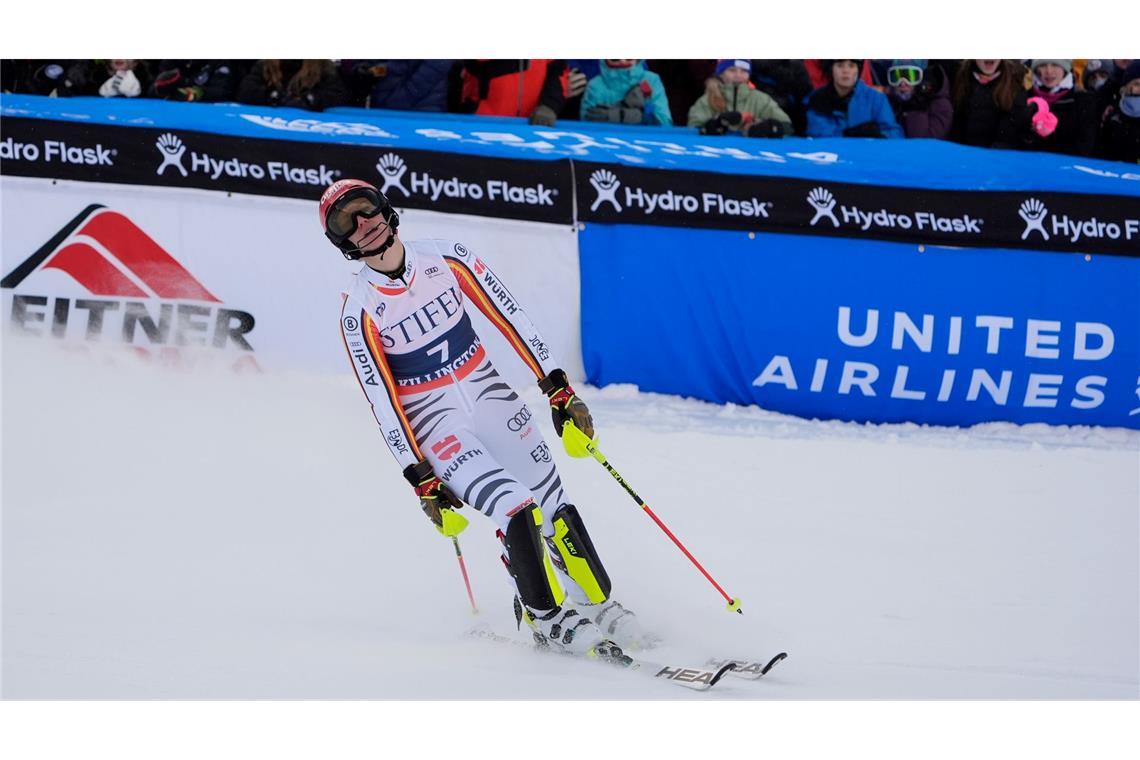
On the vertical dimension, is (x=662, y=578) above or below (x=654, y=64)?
below

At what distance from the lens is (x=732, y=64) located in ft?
27.0

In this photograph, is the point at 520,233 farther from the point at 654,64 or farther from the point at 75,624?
the point at 75,624

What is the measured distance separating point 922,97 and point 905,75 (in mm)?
186

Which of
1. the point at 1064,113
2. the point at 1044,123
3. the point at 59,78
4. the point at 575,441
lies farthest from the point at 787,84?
the point at 59,78

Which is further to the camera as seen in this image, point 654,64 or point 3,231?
point 654,64

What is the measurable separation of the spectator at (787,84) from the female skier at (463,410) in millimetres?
4046

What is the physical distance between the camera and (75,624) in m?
5.07

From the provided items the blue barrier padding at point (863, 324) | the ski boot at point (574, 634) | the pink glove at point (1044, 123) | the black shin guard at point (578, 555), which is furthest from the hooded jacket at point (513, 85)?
the ski boot at point (574, 634)

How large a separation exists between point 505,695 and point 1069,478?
3796 mm

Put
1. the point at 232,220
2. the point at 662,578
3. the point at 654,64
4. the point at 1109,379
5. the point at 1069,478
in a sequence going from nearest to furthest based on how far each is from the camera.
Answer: the point at 662,578 < the point at 1069,478 < the point at 1109,379 < the point at 232,220 < the point at 654,64

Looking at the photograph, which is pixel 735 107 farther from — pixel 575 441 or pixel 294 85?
pixel 575 441

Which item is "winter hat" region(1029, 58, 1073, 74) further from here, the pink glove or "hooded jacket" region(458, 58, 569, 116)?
"hooded jacket" region(458, 58, 569, 116)

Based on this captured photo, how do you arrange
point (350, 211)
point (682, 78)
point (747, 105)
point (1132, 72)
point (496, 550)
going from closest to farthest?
point (350, 211)
point (496, 550)
point (1132, 72)
point (747, 105)
point (682, 78)

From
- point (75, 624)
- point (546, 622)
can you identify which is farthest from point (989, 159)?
point (75, 624)
